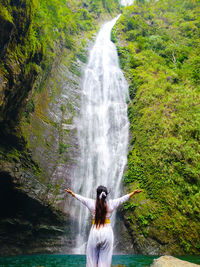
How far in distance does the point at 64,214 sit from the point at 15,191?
2481 millimetres

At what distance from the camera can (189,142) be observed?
8.95 m

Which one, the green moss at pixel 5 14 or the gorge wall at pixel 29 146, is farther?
the gorge wall at pixel 29 146

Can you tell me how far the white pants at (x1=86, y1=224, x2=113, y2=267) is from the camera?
206cm

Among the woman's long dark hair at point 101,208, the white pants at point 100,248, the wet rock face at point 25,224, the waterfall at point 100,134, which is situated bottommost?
the wet rock face at point 25,224

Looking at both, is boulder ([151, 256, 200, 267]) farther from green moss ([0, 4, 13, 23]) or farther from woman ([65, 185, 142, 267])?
green moss ([0, 4, 13, 23])

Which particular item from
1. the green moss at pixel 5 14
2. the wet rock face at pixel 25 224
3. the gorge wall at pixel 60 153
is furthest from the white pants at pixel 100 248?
the green moss at pixel 5 14

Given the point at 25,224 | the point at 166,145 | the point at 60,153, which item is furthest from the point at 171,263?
the point at 60,153

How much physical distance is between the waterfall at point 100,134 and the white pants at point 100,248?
286 inches

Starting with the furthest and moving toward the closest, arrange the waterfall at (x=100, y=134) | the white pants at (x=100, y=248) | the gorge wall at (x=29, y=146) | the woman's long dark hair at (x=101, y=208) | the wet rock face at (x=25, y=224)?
the waterfall at (x=100, y=134) → the wet rock face at (x=25, y=224) → the gorge wall at (x=29, y=146) → the woman's long dark hair at (x=101, y=208) → the white pants at (x=100, y=248)

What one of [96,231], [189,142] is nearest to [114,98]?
[189,142]

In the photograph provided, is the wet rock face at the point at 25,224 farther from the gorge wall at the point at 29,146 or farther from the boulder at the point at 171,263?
the boulder at the point at 171,263

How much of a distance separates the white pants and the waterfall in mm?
7256

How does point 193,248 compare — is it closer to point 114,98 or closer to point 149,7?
point 114,98

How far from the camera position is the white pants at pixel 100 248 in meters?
2.06
